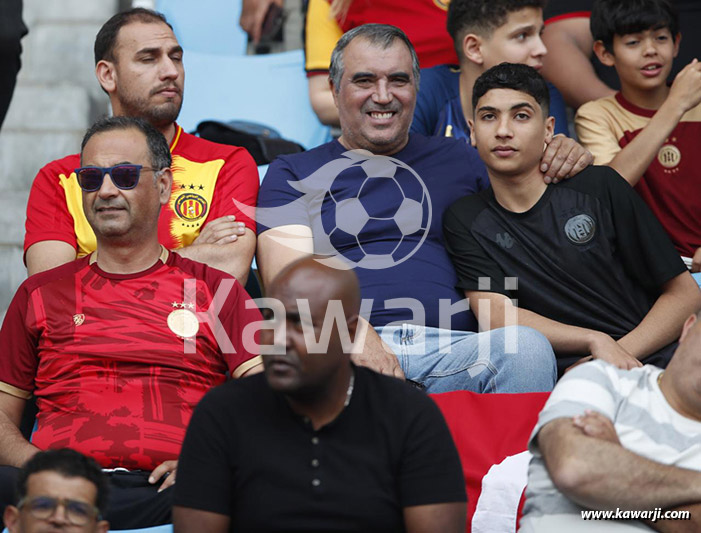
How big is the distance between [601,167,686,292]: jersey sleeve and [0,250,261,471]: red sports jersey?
1210 millimetres

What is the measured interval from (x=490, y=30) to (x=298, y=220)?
1281 mm

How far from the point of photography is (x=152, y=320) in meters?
2.89

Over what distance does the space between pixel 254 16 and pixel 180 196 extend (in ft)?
6.93

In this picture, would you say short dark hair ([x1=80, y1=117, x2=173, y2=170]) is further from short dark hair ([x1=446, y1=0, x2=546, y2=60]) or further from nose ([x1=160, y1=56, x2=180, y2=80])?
short dark hair ([x1=446, y1=0, x2=546, y2=60])

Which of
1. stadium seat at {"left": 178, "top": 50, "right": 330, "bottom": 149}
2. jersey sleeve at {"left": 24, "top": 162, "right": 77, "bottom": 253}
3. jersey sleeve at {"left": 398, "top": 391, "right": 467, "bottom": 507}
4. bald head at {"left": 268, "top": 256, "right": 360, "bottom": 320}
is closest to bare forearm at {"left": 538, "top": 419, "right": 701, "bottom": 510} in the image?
jersey sleeve at {"left": 398, "top": 391, "right": 467, "bottom": 507}

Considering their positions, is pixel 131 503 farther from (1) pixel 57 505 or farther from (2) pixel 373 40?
(2) pixel 373 40

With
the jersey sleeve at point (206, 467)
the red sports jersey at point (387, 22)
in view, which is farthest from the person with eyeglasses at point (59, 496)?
the red sports jersey at point (387, 22)

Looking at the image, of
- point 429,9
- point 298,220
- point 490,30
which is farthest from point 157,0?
point 298,220

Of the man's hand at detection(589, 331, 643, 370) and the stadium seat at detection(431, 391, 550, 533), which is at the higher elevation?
the man's hand at detection(589, 331, 643, 370)

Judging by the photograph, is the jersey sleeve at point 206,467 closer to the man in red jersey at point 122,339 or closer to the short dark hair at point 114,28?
the man in red jersey at point 122,339

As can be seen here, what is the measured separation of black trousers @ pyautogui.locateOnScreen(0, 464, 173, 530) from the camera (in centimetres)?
250

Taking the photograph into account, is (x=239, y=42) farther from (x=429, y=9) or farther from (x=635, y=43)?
(x=635, y=43)

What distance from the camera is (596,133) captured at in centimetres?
402

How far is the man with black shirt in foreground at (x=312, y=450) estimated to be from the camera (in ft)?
6.90
